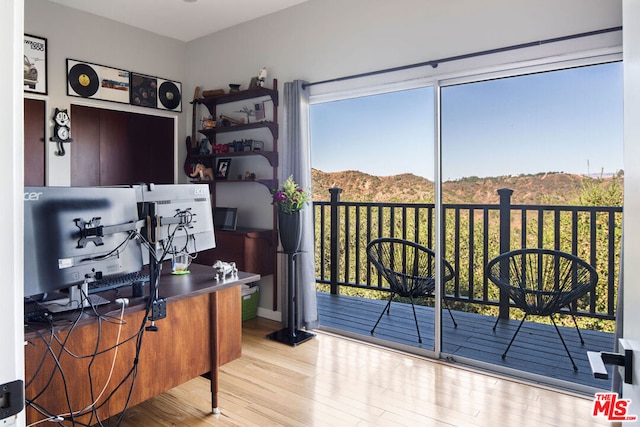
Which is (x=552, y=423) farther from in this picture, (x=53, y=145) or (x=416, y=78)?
(x=53, y=145)

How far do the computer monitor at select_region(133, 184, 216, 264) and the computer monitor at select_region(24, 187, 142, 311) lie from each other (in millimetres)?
77

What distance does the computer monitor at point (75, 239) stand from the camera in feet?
5.00

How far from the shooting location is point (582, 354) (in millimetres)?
2830

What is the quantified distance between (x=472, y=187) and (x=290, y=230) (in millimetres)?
1482

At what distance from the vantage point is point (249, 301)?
4.06 meters

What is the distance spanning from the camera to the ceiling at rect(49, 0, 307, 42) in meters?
3.73

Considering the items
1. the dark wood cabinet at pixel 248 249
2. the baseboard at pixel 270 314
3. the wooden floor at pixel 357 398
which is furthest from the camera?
the baseboard at pixel 270 314

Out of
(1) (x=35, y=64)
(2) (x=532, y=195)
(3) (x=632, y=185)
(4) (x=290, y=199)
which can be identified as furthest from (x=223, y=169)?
(3) (x=632, y=185)

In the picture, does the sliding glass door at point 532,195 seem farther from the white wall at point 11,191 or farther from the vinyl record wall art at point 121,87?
the vinyl record wall art at point 121,87

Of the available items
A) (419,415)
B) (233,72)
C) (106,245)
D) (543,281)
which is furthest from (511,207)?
(233,72)

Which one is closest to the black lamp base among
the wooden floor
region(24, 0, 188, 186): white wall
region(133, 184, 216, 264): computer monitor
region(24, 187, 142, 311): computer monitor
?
the wooden floor

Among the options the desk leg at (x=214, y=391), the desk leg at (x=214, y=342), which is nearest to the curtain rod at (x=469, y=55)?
the desk leg at (x=214, y=342)

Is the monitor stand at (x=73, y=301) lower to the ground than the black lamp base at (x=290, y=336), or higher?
higher

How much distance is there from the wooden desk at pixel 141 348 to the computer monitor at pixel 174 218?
0.69ft
